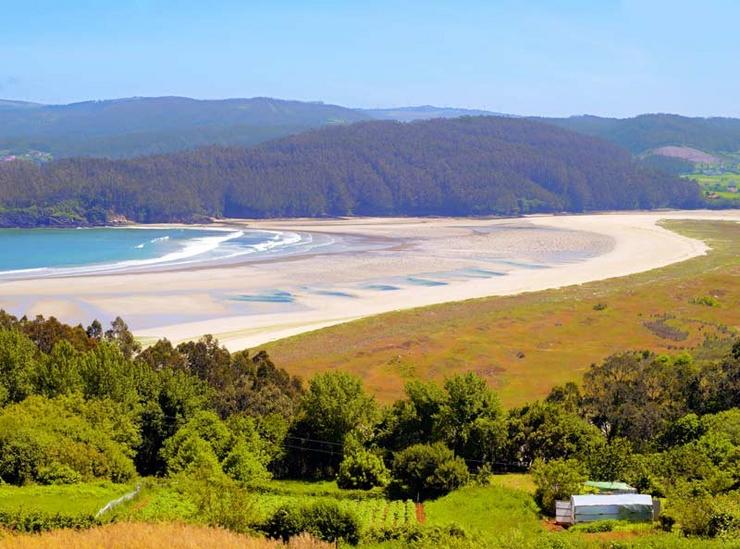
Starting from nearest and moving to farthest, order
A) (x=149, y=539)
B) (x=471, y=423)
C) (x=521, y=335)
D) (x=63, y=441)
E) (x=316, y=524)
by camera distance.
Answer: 1. (x=149, y=539)
2. (x=316, y=524)
3. (x=63, y=441)
4. (x=471, y=423)
5. (x=521, y=335)

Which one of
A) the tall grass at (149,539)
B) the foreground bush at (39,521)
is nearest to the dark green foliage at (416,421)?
the tall grass at (149,539)

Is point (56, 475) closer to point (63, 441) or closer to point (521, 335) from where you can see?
point (63, 441)

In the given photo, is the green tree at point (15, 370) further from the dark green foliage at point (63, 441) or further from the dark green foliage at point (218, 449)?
the dark green foliage at point (218, 449)

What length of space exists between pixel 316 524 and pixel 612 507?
9.28m

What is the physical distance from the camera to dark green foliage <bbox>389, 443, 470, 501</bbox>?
29359 millimetres

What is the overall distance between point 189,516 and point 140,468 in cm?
1019

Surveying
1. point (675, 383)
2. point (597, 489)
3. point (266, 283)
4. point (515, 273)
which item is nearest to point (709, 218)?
point (515, 273)

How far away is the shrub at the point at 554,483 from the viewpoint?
89.1 feet

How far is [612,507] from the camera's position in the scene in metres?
25.7

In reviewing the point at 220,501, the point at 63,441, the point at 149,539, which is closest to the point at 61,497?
the point at 63,441

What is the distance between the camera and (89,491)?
26766mm

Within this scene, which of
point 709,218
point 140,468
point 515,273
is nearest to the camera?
Result: point 140,468

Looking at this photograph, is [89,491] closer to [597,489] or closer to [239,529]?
[239,529]

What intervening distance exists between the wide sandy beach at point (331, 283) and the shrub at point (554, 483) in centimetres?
2916
